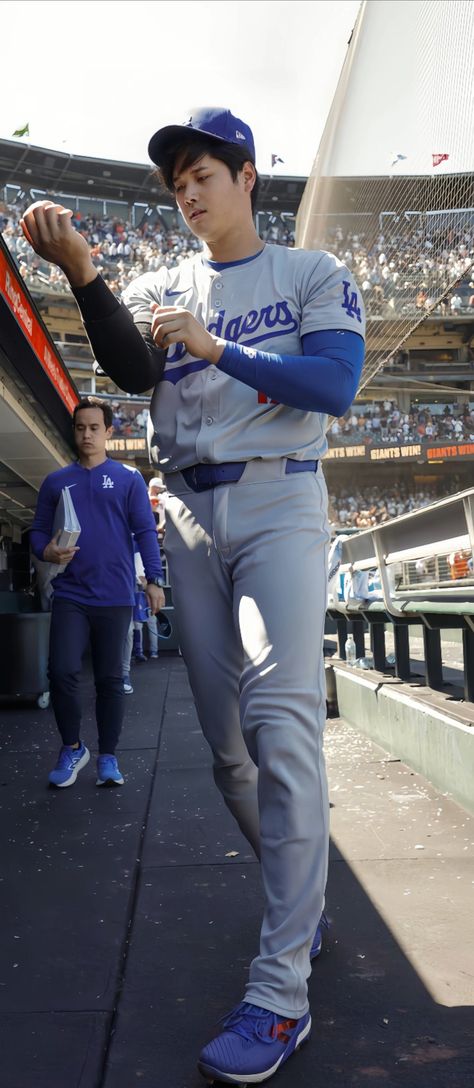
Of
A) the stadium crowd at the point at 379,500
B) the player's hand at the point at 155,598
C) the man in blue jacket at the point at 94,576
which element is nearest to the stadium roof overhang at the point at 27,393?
the man in blue jacket at the point at 94,576

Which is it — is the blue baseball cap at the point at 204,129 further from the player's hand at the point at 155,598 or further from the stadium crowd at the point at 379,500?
the stadium crowd at the point at 379,500

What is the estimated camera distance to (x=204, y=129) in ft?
6.89

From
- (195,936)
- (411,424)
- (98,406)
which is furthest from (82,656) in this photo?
(411,424)

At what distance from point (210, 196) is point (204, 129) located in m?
0.13

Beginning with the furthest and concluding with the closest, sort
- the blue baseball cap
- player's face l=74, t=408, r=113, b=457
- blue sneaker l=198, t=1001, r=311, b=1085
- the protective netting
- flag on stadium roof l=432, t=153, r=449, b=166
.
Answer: flag on stadium roof l=432, t=153, r=449, b=166
the protective netting
player's face l=74, t=408, r=113, b=457
the blue baseball cap
blue sneaker l=198, t=1001, r=311, b=1085

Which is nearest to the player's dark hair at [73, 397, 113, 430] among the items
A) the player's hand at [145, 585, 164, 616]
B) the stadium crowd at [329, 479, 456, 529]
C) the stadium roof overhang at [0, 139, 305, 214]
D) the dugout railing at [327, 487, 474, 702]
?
the player's hand at [145, 585, 164, 616]

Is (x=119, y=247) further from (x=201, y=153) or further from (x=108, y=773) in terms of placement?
(x=201, y=153)

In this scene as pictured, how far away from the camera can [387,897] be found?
115 inches

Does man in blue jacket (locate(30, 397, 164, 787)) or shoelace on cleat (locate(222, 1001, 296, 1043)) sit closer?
shoelace on cleat (locate(222, 1001, 296, 1043))

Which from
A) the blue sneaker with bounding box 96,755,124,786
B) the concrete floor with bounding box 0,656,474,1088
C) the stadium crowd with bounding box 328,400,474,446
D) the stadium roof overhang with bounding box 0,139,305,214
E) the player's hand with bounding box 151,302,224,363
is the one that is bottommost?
the concrete floor with bounding box 0,656,474,1088

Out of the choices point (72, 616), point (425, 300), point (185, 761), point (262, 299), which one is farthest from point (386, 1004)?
point (425, 300)

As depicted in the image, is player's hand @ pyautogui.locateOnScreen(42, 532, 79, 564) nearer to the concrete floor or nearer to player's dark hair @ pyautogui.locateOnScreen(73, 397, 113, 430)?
player's dark hair @ pyautogui.locateOnScreen(73, 397, 113, 430)

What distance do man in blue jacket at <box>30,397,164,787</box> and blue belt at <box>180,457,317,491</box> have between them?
2.40 m

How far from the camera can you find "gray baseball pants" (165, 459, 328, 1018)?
193 cm
